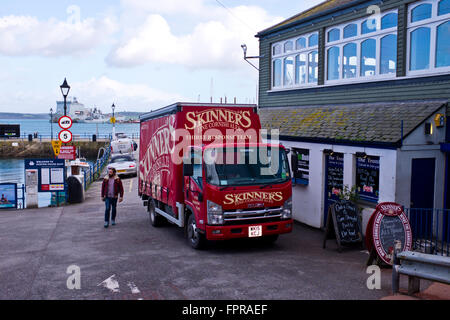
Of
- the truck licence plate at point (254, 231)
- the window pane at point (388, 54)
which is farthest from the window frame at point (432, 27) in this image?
the truck licence plate at point (254, 231)

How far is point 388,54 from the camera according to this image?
13.1 m

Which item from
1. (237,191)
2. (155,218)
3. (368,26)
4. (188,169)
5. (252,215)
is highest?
(368,26)

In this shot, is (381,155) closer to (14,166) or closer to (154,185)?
(154,185)

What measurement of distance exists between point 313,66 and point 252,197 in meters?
7.70

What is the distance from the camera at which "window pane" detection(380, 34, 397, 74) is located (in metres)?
12.9

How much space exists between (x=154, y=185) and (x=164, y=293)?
20.7ft

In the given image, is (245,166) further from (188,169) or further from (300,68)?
(300,68)

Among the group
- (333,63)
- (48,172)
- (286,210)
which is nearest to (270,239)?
(286,210)

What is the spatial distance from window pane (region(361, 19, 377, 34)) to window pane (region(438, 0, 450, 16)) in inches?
89.2

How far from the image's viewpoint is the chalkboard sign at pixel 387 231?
927 centimetres

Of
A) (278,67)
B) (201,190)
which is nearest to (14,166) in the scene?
(278,67)

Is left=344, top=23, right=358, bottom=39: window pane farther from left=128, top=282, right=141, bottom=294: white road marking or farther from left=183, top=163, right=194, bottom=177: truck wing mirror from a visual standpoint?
left=128, top=282, right=141, bottom=294: white road marking

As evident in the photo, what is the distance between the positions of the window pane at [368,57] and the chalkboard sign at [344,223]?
15.1 feet

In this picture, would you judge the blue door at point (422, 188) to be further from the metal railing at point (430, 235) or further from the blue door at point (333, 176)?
the blue door at point (333, 176)
